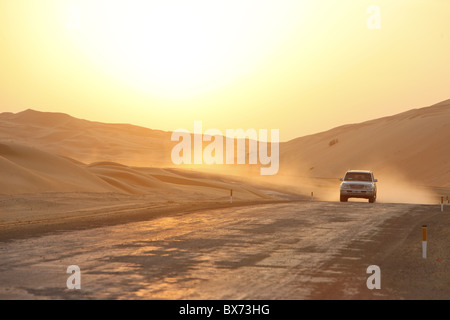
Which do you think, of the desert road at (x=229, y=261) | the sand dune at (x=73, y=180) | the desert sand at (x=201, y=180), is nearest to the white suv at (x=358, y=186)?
the desert sand at (x=201, y=180)

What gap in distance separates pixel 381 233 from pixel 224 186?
43898 mm

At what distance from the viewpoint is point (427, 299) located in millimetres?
10773

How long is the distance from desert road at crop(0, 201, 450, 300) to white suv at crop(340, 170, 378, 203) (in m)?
15.9

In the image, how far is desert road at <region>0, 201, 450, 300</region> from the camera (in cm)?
1109

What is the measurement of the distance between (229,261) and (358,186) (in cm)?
2774

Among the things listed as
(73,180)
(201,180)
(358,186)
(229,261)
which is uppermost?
(201,180)

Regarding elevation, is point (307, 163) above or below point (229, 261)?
above

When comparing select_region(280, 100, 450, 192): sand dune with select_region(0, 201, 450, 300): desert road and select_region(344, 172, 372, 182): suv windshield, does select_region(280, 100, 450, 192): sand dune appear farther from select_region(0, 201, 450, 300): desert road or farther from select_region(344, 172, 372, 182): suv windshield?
select_region(0, 201, 450, 300): desert road

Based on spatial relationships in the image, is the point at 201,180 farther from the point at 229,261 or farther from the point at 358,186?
the point at 229,261

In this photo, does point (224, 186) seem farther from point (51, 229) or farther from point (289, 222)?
point (51, 229)

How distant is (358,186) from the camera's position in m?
41.1

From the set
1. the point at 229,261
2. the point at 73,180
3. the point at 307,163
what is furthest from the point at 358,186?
the point at 307,163

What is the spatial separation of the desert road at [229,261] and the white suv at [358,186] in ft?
52.0

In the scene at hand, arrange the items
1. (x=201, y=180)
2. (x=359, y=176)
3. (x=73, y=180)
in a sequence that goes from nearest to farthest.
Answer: (x=359, y=176), (x=73, y=180), (x=201, y=180)
